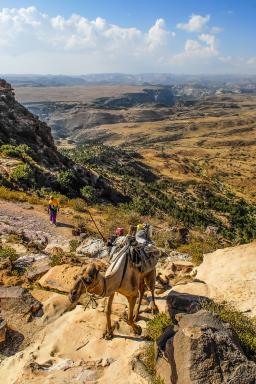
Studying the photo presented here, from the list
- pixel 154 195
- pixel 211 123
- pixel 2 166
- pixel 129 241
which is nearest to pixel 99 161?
pixel 154 195

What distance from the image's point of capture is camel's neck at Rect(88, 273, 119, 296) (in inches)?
295

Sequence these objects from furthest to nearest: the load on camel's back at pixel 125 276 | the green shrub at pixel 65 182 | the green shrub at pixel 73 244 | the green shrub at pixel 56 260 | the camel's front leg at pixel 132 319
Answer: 1. the green shrub at pixel 65 182
2. the green shrub at pixel 73 244
3. the green shrub at pixel 56 260
4. the camel's front leg at pixel 132 319
5. the load on camel's back at pixel 125 276

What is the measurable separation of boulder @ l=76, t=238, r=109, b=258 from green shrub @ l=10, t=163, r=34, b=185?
450 inches

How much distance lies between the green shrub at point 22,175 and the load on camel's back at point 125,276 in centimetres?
1697

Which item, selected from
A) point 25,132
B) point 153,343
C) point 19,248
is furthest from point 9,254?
point 25,132

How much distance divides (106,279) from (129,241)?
4.91ft

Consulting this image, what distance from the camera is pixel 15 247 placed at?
14.7 meters

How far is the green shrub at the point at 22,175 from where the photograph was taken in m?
25.5

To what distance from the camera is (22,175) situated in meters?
25.5

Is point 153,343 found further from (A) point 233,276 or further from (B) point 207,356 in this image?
(A) point 233,276

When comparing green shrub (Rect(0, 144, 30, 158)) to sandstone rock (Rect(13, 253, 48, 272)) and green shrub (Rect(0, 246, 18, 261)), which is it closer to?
green shrub (Rect(0, 246, 18, 261))

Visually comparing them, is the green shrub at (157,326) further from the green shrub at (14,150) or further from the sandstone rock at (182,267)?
the green shrub at (14,150)

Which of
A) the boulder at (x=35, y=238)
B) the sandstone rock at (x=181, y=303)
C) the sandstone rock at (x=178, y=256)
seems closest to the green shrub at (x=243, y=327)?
the sandstone rock at (x=181, y=303)

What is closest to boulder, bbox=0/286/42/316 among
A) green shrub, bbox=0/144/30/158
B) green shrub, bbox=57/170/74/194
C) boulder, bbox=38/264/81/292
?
boulder, bbox=38/264/81/292
